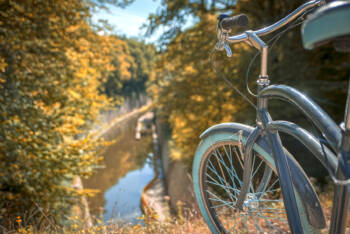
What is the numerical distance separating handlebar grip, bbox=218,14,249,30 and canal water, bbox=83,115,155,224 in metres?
7.59

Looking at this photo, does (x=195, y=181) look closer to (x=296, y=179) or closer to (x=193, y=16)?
(x=296, y=179)

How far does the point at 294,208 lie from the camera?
3.15 ft

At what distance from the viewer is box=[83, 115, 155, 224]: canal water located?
10.9m

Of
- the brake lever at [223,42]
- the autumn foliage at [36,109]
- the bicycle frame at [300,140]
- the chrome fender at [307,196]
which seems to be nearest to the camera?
the bicycle frame at [300,140]

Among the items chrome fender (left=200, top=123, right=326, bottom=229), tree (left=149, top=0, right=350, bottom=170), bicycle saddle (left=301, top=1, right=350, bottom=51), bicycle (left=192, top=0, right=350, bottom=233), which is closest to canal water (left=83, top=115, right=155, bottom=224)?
tree (left=149, top=0, right=350, bottom=170)

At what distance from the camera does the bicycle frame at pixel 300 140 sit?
0.73m

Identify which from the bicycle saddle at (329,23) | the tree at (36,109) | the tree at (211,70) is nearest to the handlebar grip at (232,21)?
the bicycle saddle at (329,23)

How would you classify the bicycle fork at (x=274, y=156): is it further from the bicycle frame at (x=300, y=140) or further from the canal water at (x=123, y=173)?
the canal water at (x=123, y=173)

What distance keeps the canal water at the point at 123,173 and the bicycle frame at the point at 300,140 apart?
24.6 ft

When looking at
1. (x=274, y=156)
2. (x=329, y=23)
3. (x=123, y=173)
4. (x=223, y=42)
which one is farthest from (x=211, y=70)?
(x=123, y=173)

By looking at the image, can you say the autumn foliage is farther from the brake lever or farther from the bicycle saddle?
the bicycle saddle

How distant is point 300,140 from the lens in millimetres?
930

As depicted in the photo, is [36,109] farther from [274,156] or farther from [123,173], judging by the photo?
[123,173]

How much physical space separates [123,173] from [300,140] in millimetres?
14652
